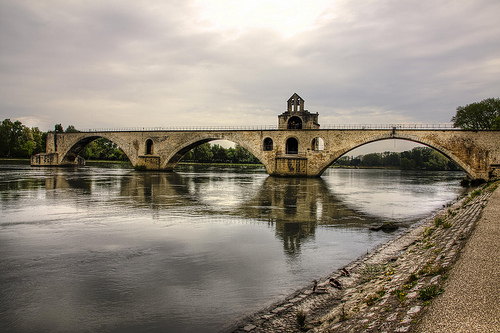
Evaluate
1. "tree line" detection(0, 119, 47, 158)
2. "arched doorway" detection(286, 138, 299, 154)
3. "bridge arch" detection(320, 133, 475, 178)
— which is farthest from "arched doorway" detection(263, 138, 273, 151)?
"tree line" detection(0, 119, 47, 158)

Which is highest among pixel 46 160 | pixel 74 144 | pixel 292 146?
pixel 74 144

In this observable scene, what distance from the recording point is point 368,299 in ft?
17.4

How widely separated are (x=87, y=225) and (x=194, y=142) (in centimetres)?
4095

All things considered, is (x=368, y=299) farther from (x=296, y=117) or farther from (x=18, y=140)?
(x=18, y=140)

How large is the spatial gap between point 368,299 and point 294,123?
45.4 m

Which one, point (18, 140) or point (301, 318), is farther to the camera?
point (18, 140)

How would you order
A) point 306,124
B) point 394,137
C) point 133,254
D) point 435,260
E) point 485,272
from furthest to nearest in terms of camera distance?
point 306,124
point 394,137
point 133,254
point 435,260
point 485,272

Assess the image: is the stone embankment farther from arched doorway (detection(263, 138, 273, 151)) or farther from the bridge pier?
the bridge pier

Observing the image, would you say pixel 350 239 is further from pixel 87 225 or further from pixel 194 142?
pixel 194 142

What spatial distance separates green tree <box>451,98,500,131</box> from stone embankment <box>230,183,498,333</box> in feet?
197

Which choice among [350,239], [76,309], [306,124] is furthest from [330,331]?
[306,124]

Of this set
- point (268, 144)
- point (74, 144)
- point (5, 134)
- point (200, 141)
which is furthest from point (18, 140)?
point (268, 144)

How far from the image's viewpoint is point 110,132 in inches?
2317

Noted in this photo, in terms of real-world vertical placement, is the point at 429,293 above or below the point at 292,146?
below
